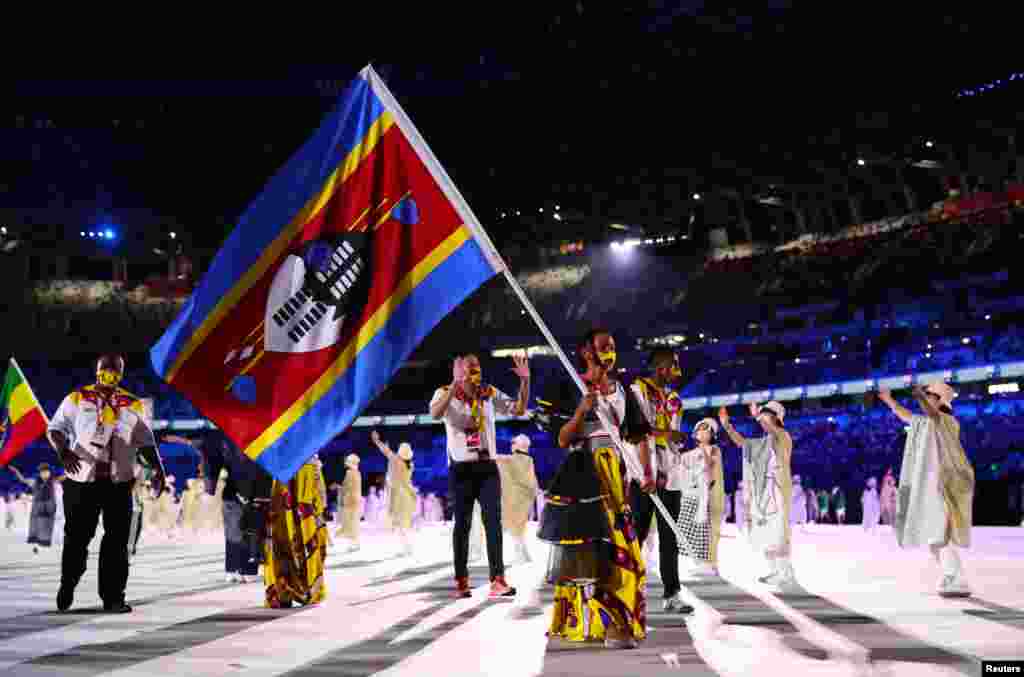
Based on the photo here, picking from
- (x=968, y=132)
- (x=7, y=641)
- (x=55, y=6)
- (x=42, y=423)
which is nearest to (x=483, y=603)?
(x=7, y=641)

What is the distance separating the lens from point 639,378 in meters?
7.32

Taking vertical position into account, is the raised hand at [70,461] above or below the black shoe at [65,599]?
above

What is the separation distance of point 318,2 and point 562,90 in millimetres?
9318

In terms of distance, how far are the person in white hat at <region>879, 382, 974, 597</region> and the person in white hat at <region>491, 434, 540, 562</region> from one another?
260 inches

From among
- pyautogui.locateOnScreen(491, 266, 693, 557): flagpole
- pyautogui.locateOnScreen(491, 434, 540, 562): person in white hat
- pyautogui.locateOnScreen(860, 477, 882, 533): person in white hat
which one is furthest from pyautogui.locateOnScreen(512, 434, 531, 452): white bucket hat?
pyautogui.locateOnScreen(860, 477, 882, 533): person in white hat

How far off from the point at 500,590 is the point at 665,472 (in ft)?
7.45

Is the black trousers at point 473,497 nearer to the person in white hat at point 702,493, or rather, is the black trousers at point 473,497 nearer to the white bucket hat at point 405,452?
the person in white hat at point 702,493

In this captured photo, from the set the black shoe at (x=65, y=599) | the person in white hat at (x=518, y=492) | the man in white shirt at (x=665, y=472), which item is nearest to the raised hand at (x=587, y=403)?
the man in white shirt at (x=665, y=472)

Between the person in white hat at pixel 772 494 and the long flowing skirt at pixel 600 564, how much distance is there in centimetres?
451

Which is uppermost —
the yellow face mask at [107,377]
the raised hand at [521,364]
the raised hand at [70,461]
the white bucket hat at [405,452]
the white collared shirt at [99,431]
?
the yellow face mask at [107,377]

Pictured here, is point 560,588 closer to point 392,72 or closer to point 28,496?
point 392,72

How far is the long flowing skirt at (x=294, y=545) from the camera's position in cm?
894

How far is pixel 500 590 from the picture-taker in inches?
373

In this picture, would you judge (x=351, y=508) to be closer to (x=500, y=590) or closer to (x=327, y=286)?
(x=500, y=590)
